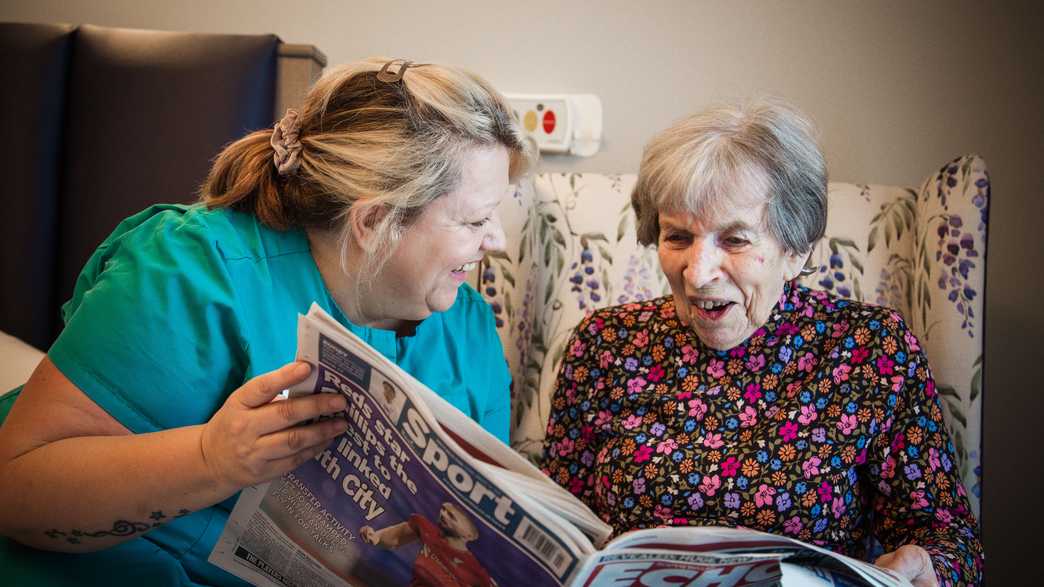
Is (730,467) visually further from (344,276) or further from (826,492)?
(344,276)

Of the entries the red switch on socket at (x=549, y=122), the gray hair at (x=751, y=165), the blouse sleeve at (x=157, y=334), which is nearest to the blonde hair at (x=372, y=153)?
the blouse sleeve at (x=157, y=334)

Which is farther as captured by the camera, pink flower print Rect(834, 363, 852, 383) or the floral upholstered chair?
the floral upholstered chair

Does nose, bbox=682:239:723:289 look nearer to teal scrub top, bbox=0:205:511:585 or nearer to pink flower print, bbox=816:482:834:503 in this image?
pink flower print, bbox=816:482:834:503

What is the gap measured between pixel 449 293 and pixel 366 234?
132 millimetres

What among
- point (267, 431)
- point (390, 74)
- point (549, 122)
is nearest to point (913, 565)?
point (267, 431)

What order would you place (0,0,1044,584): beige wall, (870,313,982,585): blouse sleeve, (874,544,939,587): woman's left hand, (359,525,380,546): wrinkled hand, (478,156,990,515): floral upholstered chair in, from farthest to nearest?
A: (0,0,1044,584): beige wall, (478,156,990,515): floral upholstered chair, (870,313,982,585): blouse sleeve, (874,544,939,587): woman's left hand, (359,525,380,546): wrinkled hand

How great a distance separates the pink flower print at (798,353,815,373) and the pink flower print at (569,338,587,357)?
324 millimetres

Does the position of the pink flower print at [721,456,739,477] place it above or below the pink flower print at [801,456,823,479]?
below

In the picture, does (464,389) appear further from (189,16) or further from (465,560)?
(189,16)

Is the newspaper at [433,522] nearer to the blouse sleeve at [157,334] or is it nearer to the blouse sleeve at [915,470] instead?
the blouse sleeve at [157,334]

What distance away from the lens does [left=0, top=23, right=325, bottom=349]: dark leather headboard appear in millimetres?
1856

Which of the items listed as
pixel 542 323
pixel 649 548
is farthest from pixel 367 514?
pixel 542 323

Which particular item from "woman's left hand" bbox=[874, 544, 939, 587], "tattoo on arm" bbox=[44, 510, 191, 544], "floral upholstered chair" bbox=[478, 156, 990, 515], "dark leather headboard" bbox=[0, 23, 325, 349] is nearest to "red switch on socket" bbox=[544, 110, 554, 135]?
"floral upholstered chair" bbox=[478, 156, 990, 515]

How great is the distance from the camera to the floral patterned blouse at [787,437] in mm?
1153
